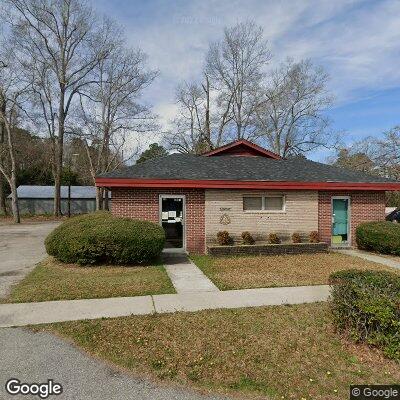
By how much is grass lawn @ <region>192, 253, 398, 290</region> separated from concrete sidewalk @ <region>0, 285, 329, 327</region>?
2.19 ft

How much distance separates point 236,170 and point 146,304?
28.4ft

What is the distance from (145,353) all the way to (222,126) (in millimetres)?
37454

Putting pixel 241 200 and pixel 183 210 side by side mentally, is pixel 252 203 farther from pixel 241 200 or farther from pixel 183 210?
pixel 183 210

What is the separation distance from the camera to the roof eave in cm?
1208

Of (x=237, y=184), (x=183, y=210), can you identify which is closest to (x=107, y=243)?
(x=183, y=210)

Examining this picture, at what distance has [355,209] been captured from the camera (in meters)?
14.0

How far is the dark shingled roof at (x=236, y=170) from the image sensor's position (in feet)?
42.1

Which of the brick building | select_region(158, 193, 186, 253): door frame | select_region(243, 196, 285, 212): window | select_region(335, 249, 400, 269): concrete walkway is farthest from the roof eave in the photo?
select_region(335, 249, 400, 269): concrete walkway

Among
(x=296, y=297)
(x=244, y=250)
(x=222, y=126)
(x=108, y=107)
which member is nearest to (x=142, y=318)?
(x=296, y=297)

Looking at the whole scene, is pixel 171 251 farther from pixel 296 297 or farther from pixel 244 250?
pixel 296 297

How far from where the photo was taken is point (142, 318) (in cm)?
568

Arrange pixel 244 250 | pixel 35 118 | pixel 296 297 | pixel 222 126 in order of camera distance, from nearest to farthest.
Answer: pixel 296 297 → pixel 244 250 → pixel 35 118 → pixel 222 126

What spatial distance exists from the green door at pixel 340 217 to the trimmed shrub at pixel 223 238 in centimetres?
455

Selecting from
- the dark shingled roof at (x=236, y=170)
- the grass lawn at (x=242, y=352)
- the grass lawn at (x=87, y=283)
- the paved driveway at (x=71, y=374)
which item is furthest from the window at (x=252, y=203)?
the paved driveway at (x=71, y=374)
